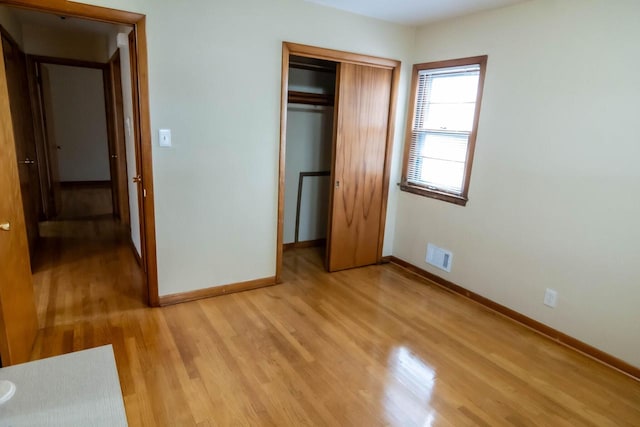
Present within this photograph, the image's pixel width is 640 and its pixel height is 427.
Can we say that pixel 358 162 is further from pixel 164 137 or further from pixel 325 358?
pixel 325 358

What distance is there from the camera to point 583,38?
2.46 metres

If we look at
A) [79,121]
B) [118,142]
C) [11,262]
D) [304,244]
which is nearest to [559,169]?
[304,244]

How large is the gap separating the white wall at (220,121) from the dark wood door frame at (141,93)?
5cm

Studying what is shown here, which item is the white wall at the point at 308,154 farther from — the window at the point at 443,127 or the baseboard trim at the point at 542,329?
the baseboard trim at the point at 542,329

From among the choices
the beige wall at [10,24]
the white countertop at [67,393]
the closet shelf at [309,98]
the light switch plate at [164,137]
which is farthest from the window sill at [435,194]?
the beige wall at [10,24]

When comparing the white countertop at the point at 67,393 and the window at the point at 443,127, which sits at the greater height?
the window at the point at 443,127

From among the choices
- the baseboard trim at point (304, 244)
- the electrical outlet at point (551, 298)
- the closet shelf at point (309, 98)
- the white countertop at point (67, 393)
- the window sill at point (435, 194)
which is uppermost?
the closet shelf at point (309, 98)

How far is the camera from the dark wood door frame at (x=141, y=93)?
2.23 metres

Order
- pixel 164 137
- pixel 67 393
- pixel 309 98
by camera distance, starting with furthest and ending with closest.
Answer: pixel 309 98
pixel 164 137
pixel 67 393

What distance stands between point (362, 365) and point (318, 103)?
9.14 feet

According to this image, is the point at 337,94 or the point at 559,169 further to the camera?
the point at 337,94

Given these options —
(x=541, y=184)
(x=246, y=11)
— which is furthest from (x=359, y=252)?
(x=246, y=11)

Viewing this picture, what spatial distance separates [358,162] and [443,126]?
847 millimetres

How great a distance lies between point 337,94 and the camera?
3438 mm
